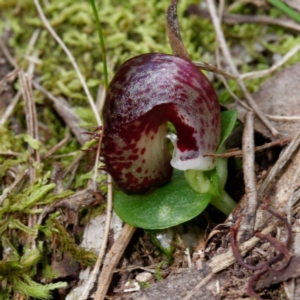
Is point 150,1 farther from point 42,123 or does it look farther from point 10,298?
point 10,298

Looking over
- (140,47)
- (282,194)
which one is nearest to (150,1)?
(140,47)

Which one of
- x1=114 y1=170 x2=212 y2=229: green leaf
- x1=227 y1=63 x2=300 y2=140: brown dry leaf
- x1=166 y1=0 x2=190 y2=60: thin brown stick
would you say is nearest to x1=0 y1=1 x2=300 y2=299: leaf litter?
x1=227 y1=63 x2=300 y2=140: brown dry leaf

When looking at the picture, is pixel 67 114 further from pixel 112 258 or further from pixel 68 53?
pixel 112 258

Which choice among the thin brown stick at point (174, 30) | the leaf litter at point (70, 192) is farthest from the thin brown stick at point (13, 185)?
the thin brown stick at point (174, 30)

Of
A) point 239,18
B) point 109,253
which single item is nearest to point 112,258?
point 109,253

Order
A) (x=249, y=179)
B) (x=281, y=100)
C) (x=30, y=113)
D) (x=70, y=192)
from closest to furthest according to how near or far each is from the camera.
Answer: (x=249, y=179) < (x=70, y=192) < (x=281, y=100) < (x=30, y=113)

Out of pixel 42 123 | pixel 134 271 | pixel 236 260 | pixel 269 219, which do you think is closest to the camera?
pixel 236 260
